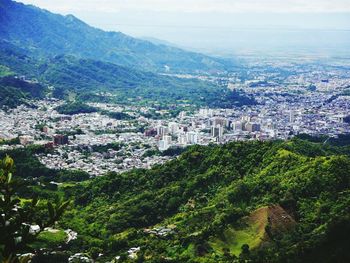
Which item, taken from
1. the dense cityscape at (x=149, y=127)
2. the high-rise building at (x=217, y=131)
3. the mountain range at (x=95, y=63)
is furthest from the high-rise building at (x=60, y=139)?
the mountain range at (x=95, y=63)

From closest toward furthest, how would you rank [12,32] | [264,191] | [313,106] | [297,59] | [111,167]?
[264,191]
[111,167]
[313,106]
[12,32]
[297,59]

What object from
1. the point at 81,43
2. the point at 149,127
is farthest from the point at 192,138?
the point at 81,43

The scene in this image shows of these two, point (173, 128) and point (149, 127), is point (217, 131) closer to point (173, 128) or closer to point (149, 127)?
point (173, 128)

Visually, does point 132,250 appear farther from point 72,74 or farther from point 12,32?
point 12,32

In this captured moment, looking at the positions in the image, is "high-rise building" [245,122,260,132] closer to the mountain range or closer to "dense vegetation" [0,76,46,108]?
the mountain range

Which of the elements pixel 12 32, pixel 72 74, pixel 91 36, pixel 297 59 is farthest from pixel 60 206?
pixel 297 59

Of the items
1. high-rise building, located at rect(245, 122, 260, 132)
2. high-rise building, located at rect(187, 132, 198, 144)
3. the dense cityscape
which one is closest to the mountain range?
the dense cityscape

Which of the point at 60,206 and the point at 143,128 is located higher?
the point at 60,206
